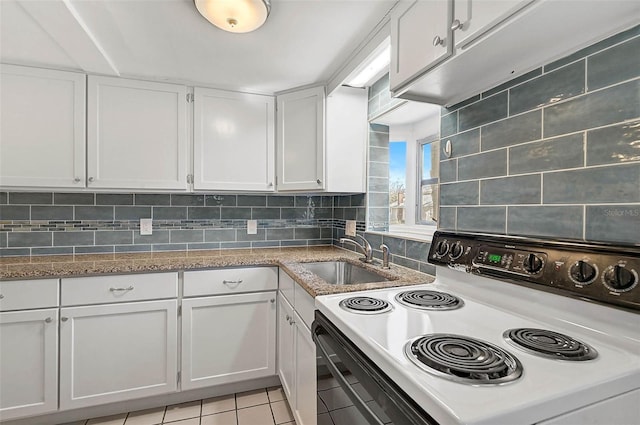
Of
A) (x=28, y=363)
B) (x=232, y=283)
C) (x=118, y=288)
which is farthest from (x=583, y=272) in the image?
(x=28, y=363)

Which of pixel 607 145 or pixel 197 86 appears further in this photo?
pixel 197 86

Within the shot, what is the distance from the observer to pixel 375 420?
2.18 ft

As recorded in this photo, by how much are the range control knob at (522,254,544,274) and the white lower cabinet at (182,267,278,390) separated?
1.42m

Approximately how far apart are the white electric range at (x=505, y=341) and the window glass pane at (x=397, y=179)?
3.22ft

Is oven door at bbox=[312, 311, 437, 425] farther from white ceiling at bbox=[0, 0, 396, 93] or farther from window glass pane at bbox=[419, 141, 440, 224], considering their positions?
white ceiling at bbox=[0, 0, 396, 93]

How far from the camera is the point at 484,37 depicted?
813mm

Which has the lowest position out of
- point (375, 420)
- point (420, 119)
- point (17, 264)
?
point (375, 420)

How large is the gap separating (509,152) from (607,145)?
0.29 m

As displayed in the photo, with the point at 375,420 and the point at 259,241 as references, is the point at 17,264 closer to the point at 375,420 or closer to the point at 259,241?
the point at 259,241

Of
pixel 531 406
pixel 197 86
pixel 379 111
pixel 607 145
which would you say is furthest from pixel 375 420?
pixel 197 86

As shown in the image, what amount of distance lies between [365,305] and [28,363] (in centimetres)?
188

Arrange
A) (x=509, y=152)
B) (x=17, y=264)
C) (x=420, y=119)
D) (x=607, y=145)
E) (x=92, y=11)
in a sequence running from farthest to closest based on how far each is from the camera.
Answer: (x=420, y=119) < (x=17, y=264) < (x=92, y=11) < (x=509, y=152) < (x=607, y=145)

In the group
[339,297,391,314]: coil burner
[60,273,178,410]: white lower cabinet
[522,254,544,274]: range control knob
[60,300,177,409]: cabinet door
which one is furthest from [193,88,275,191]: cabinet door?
[522,254,544,274]: range control knob

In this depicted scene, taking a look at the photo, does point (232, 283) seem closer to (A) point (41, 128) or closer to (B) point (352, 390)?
(B) point (352, 390)
